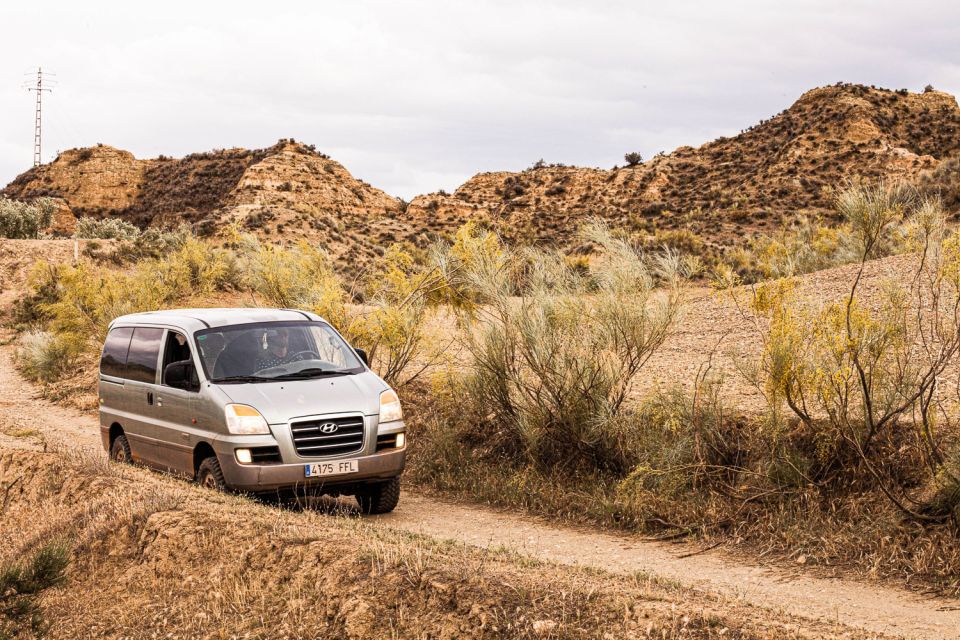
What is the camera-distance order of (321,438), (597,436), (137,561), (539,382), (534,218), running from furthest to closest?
(534,218), (539,382), (597,436), (321,438), (137,561)

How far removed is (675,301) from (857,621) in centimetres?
509

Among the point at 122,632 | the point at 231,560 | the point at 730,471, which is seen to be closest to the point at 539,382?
the point at 730,471

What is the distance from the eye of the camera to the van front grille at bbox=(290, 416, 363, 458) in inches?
340

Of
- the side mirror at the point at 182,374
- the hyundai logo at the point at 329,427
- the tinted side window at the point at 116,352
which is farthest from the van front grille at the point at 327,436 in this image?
the tinted side window at the point at 116,352

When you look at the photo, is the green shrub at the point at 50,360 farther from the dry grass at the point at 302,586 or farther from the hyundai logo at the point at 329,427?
the hyundai logo at the point at 329,427

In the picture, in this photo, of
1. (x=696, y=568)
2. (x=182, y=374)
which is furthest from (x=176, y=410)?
(x=696, y=568)

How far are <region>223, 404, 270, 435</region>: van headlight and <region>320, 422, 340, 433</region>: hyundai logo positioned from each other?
20.3 inches

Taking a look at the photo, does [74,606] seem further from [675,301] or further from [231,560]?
[675,301]

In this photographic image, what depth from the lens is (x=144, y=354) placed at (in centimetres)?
1046

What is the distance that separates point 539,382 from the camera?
39.1 ft

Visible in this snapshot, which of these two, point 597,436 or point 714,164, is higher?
point 714,164

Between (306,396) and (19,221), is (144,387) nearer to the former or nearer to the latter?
(306,396)

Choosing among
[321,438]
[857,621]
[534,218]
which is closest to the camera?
[857,621]

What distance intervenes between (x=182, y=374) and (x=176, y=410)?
1.49 ft
